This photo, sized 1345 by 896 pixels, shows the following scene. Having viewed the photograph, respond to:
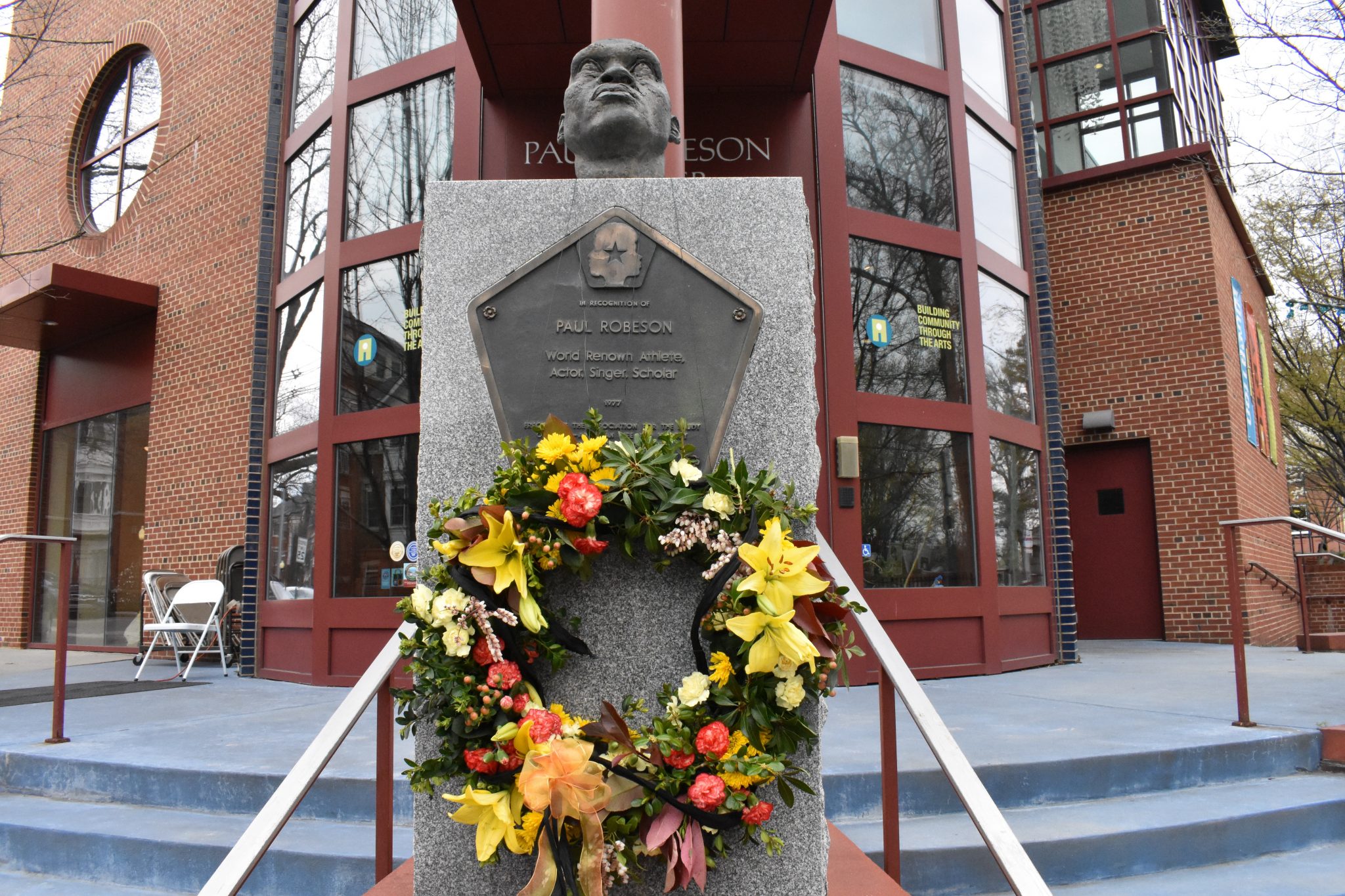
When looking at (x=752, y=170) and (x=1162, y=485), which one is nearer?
(x=752, y=170)

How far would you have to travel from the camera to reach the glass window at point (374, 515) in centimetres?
684

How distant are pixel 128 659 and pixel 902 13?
9.60 meters

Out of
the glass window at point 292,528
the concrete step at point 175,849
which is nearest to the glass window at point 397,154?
the glass window at point 292,528

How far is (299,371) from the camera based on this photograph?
7.73m

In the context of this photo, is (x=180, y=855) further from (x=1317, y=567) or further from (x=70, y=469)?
(x=1317, y=567)

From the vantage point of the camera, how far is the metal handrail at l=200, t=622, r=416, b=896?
5.57 feet

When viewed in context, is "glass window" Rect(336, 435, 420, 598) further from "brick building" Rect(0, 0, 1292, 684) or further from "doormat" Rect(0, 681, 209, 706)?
"doormat" Rect(0, 681, 209, 706)

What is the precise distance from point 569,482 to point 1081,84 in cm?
1182

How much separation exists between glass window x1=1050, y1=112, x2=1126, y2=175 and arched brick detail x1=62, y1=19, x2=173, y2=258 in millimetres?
10408

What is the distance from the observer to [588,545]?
84.0 inches

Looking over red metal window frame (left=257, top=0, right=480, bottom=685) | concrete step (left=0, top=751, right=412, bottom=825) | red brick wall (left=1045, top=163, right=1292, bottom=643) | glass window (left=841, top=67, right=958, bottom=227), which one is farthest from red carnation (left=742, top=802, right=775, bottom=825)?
red brick wall (left=1045, top=163, right=1292, bottom=643)

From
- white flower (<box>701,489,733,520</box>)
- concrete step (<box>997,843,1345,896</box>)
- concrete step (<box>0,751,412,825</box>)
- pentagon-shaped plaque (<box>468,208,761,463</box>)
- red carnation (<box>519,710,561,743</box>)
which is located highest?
pentagon-shaped plaque (<box>468,208,761,463</box>)

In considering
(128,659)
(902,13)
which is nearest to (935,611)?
(902,13)

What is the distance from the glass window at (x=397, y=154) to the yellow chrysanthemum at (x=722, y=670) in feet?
18.7
